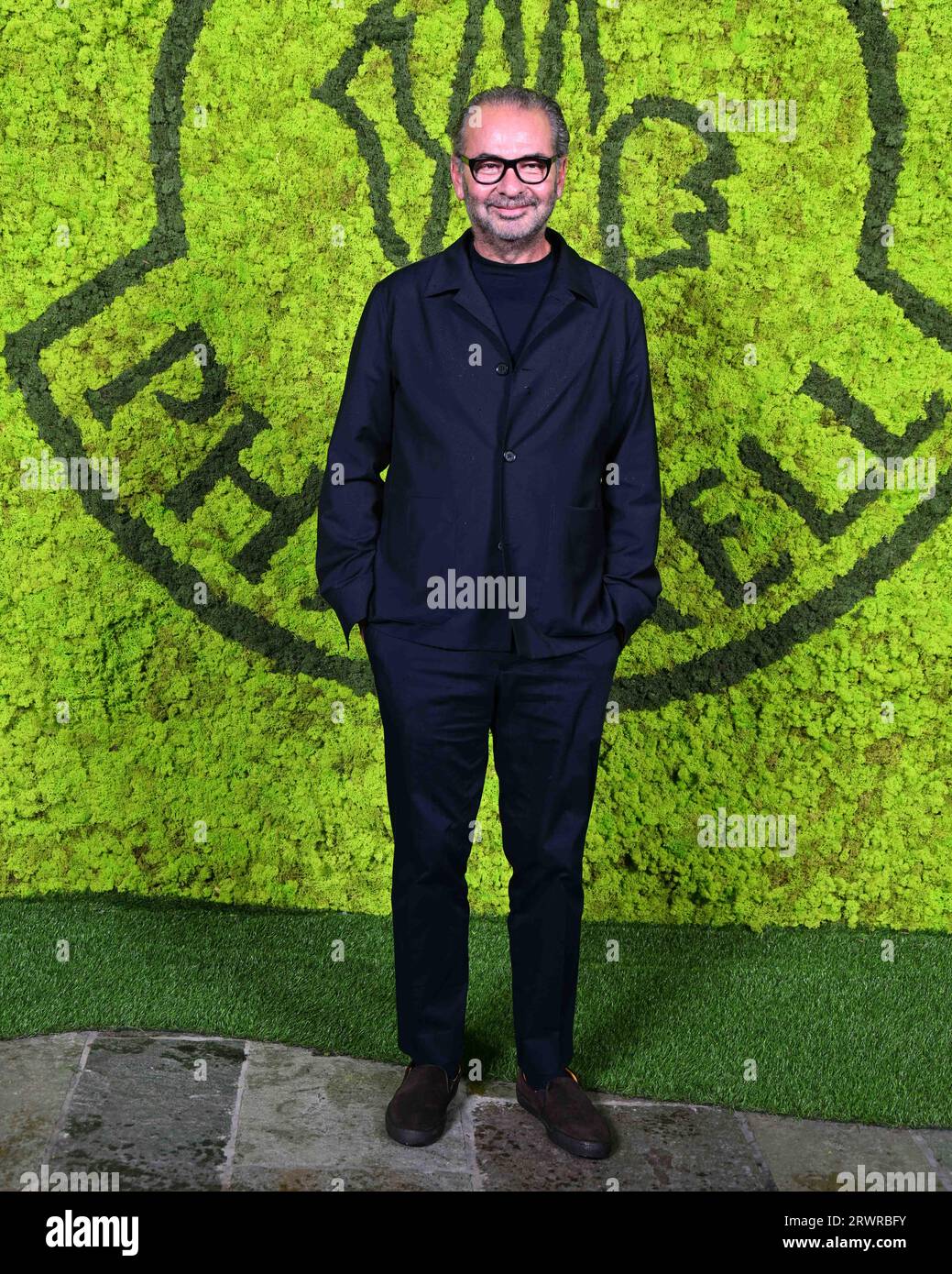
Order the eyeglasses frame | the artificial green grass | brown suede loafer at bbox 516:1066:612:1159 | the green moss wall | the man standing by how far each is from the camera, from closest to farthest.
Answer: the eyeglasses frame < the man standing < brown suede loafer at bbox 516:1066:612:1159 < the artificial green grass < the green moss wall

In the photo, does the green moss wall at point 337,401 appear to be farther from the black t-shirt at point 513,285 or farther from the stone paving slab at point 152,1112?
the black t-shirt at point 513,285

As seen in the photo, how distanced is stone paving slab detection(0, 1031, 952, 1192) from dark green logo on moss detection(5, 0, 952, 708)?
152 cm

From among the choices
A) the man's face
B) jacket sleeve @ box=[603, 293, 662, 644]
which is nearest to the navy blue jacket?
jacket sleeve @ box=[603, 293, 662, 644]

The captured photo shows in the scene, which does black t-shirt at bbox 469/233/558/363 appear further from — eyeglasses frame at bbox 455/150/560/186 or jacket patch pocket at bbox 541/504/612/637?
jacket patch pocket at bbox 541/504/612/637

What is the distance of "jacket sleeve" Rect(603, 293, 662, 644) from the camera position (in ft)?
11.6

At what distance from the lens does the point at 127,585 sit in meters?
4.95

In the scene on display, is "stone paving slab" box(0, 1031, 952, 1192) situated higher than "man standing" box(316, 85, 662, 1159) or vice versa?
"man standing" box(316, 85, 662, 1159)

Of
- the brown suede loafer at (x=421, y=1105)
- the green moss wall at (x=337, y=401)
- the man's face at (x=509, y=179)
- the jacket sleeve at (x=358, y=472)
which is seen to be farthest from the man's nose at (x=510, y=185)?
the brown suede loafer at (x=421, y=1105)

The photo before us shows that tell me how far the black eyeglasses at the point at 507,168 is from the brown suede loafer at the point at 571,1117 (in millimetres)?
2073

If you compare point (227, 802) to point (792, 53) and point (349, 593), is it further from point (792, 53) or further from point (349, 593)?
point (792, 53)

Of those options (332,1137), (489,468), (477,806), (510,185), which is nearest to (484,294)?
(510,185)

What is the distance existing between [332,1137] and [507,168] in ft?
7.36

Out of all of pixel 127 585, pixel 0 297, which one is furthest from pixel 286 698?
pixel 0 297

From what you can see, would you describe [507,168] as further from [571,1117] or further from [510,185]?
[571,1117]
